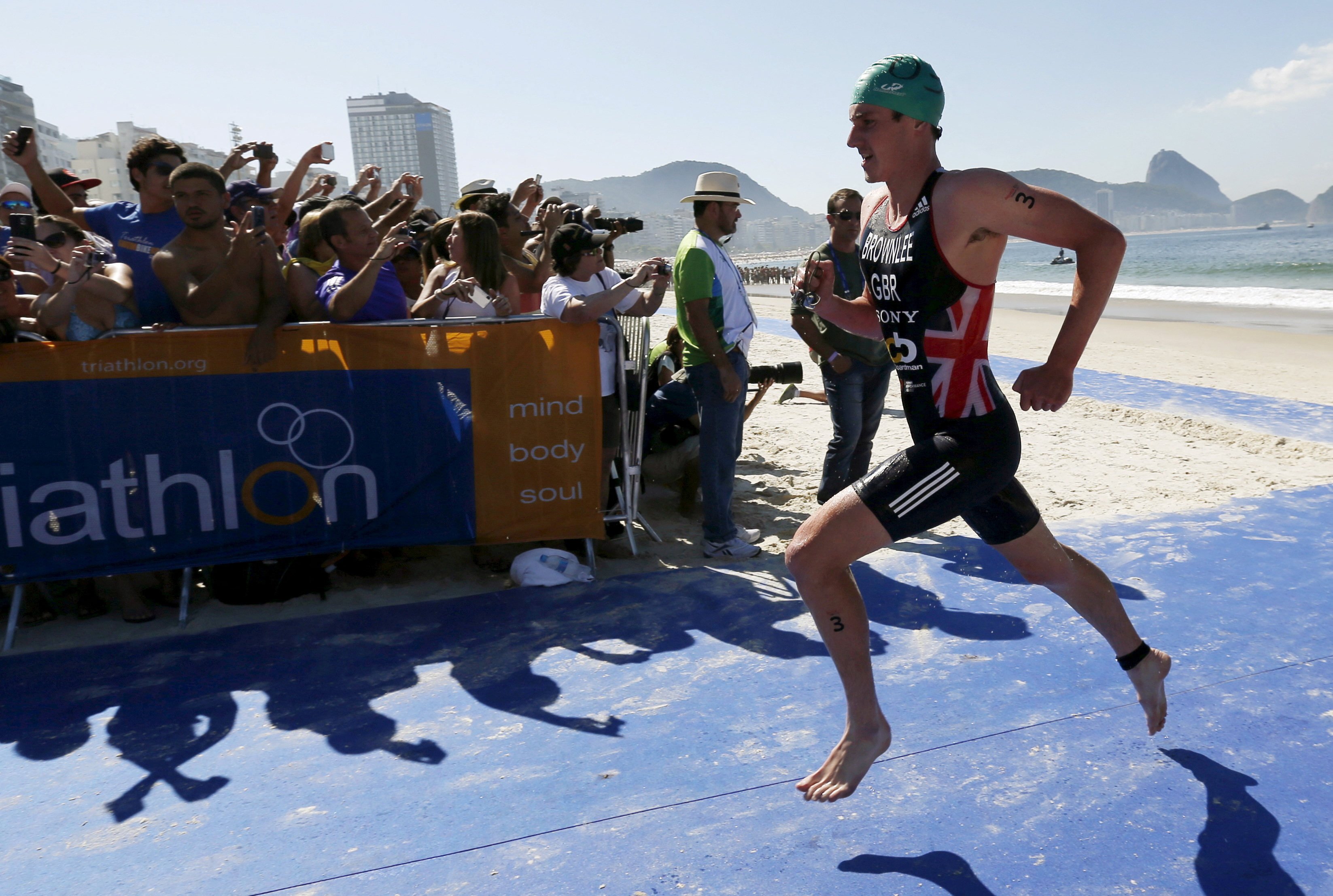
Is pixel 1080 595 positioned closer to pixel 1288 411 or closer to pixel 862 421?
pixel 862 421

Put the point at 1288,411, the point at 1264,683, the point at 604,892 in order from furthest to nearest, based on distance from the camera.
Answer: the point at 1288,411
the point at 1264,683
the point at 604,892

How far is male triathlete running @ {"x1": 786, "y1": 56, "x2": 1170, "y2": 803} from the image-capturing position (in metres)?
2.50

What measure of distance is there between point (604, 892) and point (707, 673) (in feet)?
4.66

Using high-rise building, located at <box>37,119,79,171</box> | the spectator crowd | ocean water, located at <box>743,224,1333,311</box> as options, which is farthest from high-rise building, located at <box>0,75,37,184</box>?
ocean water, located at <box>743,224,1333,311</box>

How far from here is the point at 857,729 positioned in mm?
2789

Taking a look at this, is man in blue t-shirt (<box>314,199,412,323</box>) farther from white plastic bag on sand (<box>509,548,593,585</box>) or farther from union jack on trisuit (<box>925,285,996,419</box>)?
union jack on trisuit (<box>925,285,996,419</box>)

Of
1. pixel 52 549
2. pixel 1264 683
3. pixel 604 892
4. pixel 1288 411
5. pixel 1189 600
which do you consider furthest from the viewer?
pixel 1288 411

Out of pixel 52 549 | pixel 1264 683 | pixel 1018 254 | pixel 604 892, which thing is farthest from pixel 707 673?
pixel 1018 254

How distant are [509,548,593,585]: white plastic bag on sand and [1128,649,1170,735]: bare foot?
9.17ft

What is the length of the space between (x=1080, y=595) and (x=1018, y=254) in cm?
14576

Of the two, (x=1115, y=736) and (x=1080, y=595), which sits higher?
(x=1080, y=595)

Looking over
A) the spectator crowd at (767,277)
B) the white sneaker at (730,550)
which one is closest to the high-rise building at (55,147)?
the spectator crowd at (767,277)

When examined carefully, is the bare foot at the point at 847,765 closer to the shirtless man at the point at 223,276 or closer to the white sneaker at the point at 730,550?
the white sneaker at the point at 730,550

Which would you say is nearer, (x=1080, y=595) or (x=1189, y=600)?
(x=1080, y=595)
